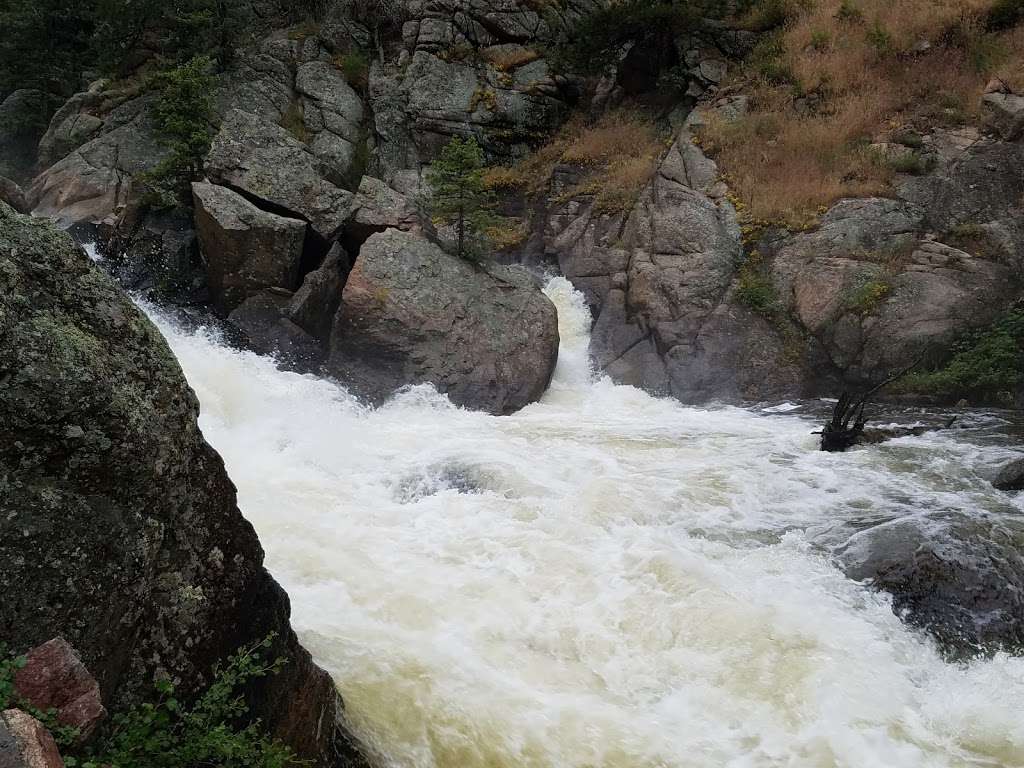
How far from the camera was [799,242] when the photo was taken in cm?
1712

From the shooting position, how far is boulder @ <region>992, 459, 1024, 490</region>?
30.6 ft

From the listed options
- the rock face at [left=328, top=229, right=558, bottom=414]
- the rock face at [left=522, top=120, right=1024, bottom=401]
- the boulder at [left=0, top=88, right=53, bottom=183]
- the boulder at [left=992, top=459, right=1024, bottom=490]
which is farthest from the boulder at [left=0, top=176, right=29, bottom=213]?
the boulder at [left=992, top=459, right=1024, bottom=490]

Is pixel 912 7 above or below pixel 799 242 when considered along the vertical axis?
above

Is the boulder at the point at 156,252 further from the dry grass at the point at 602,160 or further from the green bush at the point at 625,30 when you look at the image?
the green bush at the point at 625,30

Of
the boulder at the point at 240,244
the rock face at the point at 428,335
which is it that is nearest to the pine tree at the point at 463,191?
the rock face at the point at 428,335

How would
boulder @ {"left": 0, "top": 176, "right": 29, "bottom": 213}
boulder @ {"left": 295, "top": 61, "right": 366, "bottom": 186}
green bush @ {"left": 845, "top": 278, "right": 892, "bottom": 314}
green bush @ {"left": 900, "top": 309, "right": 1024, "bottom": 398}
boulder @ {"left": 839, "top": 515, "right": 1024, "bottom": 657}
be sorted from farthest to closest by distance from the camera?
boulder @ {"left": 295, "top": 61, "right": 366, "bottom": 186} → green bush @ {"left": 845, "top": 278, "right": 892, "bottom": 314} → boulder @ {"left": 0, "top": 176, "right": 29, "bottom": 213} → green bush @ {"left": 900, "top": 309, "right": 1024, "bottom": 398} → boulder @ {"left": 839, "top": 515, "right": 1024, "bottom": 657}

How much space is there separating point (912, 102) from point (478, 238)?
13.0 m

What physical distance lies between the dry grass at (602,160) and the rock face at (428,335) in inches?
270

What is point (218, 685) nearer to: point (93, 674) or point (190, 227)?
point (93, 674)

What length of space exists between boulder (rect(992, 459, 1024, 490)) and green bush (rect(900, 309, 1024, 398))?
5.62 m

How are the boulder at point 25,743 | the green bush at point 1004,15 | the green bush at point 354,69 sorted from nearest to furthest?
the boulder at point 25,743, the green bush at point 1004,15, the green bush at point 354,69

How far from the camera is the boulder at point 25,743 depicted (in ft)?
7.11

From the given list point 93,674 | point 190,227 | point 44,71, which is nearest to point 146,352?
point 93,674

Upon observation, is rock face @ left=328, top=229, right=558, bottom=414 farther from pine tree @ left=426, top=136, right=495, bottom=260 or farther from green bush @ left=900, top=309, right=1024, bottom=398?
green bush @ left=900, top=309, right=1024, bottom=398
